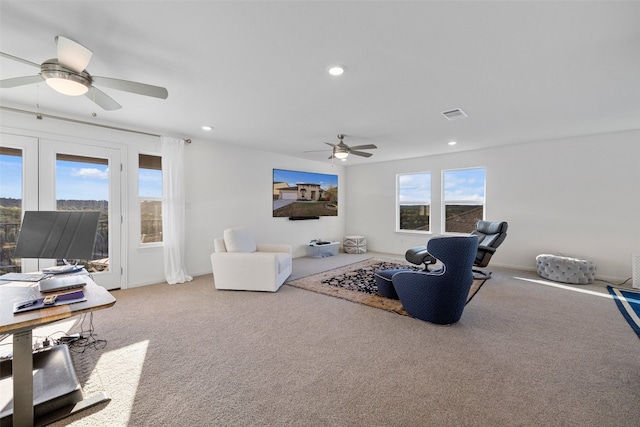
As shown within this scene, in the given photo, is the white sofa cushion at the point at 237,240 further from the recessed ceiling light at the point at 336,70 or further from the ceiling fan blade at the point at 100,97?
the recessed ceiling light at the point at 336,70

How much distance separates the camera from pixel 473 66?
2.48m

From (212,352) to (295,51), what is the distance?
104 inches

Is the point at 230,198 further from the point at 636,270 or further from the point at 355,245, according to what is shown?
the point at 636,270

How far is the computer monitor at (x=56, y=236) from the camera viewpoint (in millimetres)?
1993

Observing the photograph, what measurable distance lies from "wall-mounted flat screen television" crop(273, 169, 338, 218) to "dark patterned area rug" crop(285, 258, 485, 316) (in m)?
2.05

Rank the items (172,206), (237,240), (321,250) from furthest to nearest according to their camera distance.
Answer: (321,250) < (172,206) < (237,240)

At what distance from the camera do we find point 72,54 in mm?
1866

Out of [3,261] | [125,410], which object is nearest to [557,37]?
[125,410]

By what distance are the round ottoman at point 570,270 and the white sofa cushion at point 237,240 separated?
5.12 meters

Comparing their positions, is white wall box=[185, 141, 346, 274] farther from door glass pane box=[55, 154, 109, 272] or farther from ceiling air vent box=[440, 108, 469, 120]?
ceiling air vent box=[440, 108, 469, 120]

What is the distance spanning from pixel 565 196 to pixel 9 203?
Result: 28.1 feet

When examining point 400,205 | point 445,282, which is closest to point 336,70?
point 445,282

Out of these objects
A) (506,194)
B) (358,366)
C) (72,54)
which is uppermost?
(72,54)

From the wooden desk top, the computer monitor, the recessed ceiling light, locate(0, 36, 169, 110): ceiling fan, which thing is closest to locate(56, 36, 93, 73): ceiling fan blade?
locate(0, 36, 169, 110): ceiling fan
